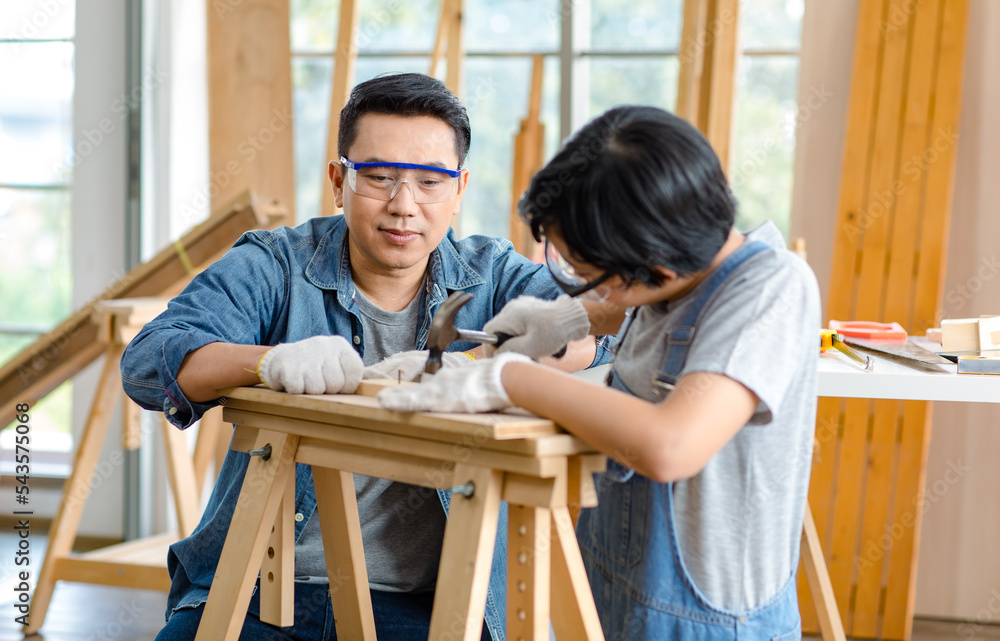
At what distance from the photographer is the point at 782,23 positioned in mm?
3488

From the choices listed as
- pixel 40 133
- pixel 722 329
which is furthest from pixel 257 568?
pixel 40 133

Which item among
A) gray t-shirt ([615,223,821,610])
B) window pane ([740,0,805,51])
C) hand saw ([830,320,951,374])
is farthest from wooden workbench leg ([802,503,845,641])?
window pane ([740,0,805,51])

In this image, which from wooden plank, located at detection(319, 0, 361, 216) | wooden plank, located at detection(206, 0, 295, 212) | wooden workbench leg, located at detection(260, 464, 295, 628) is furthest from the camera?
wooden plank, located at detection(206, 0, 295, 212)

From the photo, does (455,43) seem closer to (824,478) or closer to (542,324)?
(824,478)

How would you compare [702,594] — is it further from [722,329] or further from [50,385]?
[50,385]

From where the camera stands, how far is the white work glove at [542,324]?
4.42ft

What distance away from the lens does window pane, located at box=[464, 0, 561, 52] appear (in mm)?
3637

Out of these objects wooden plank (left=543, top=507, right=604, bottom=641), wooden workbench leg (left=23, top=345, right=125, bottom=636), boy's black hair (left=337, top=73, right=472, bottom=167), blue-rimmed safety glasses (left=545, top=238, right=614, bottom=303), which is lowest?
wooden workbench leg (left=23, top=345, right=125, bottom=636)

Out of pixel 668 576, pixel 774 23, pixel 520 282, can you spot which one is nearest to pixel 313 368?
pixel 668 576

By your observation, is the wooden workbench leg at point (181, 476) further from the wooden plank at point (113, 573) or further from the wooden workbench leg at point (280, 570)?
the wooden workbench leg at point (280, 570)

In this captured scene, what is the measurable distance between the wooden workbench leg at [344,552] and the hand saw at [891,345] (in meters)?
1.09

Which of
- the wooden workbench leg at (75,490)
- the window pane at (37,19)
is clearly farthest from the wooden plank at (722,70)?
the window pane at (37,19)

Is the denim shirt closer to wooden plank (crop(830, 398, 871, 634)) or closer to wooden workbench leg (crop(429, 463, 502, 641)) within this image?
wooden workbench leg (crop(429, 463, 502, 641))

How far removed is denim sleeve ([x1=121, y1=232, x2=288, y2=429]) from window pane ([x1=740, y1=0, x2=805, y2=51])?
8.25 ft
